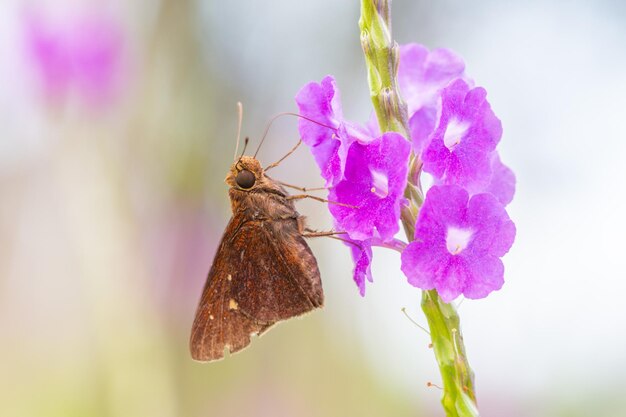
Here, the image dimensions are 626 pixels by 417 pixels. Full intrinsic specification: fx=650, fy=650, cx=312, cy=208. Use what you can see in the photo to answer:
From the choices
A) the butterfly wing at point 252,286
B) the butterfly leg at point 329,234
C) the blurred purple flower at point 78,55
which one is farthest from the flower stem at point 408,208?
the blurred purple flower at point 78,55

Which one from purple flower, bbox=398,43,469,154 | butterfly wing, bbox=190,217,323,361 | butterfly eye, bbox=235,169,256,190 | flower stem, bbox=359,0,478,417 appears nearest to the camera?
flower stem, bbox=359,0,478,417

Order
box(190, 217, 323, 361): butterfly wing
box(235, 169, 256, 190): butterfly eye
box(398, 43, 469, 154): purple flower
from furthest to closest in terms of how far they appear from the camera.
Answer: box(235, 169, 256, 190): butterfly eye < box(190, 217, 323, 361): butterfly wing < box(398, 43, 469, 154): purple flower

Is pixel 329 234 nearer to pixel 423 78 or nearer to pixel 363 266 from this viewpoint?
pixel 363 266

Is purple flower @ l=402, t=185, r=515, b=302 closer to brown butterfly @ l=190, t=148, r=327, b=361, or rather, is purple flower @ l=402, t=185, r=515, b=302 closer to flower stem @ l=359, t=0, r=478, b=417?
flower stem @ l=359, t=0, r=478, b=417

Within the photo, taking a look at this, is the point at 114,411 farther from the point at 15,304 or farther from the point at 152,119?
the point at 15,304

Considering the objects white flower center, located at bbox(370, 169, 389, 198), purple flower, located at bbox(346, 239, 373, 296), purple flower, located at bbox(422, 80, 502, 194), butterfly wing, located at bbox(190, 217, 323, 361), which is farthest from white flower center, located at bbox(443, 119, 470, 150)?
butterfly wing, located at bbox(190, 217, 323, 361)
